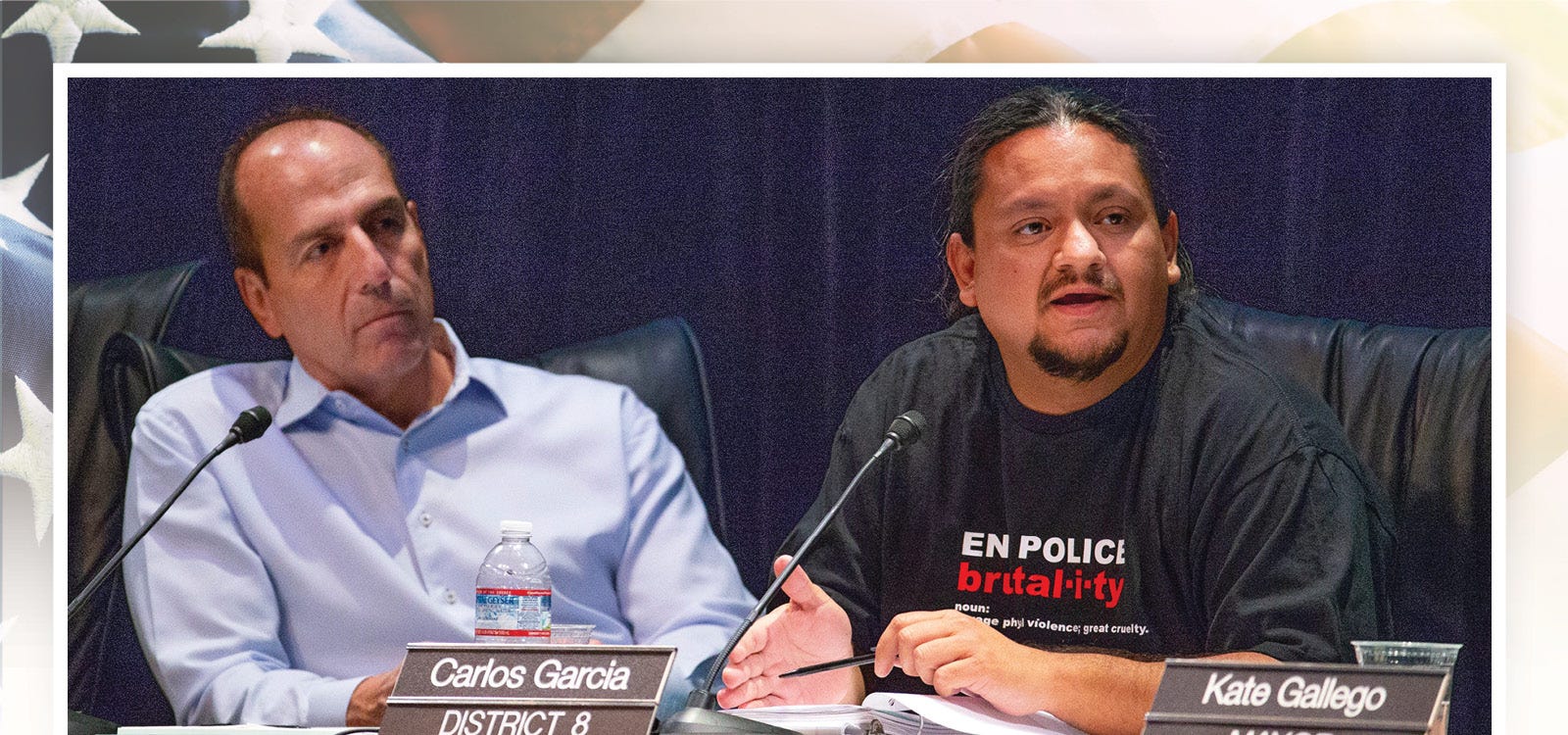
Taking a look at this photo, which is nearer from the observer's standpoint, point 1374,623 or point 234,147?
point 1374,623

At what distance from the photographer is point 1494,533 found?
3.04m

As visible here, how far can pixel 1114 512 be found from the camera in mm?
3070

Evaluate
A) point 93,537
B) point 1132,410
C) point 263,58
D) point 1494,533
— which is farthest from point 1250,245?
point 93,537

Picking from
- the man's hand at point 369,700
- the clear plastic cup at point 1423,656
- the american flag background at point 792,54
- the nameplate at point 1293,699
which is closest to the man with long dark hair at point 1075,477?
the american flag background at point 792,54

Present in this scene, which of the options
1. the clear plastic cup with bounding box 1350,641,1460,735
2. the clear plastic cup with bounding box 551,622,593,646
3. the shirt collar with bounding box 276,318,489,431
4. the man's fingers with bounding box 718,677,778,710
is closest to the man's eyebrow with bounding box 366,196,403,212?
the shirt collar with bounding box 276,318,489,431

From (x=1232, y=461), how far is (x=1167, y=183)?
54 centimetres

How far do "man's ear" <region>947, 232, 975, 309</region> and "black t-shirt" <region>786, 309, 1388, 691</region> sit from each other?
2.1 inches

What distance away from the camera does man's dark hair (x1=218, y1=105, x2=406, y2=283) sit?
10.5ft

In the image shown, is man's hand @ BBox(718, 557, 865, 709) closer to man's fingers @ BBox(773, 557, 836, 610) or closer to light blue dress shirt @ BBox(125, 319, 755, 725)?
man's fingers @ BBox(773, 557, 836, 610)

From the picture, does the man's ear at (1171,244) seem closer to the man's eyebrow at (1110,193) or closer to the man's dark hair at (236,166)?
the man's eyebrow at (1110,193)

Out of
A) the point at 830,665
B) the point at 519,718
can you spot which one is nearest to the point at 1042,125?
the point at 830,665

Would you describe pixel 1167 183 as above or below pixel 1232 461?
above

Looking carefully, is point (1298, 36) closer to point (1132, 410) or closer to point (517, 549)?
point (1132, 410)

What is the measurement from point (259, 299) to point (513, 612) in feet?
2.60
